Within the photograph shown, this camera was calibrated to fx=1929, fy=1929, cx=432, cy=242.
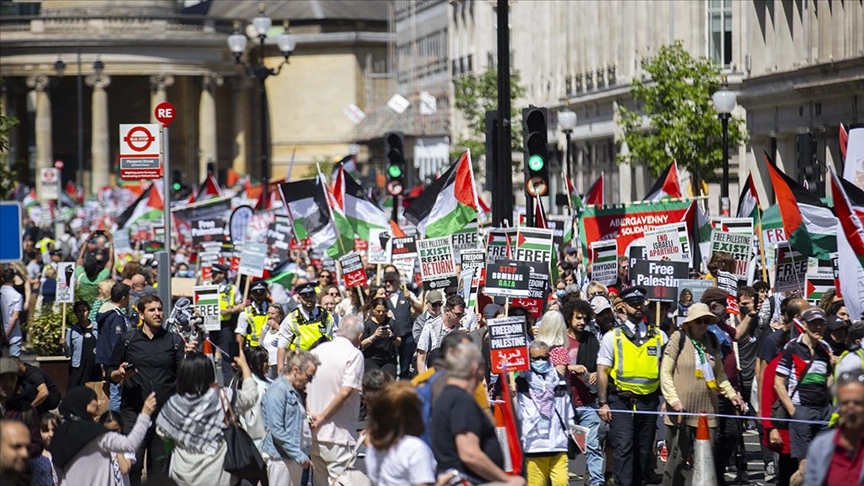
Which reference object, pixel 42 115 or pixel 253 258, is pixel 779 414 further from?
pixel 42 115

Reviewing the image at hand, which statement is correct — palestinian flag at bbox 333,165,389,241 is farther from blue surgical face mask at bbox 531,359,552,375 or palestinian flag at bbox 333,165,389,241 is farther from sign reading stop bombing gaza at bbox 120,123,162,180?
blue surgical face mask at bbox 531,359,552,375

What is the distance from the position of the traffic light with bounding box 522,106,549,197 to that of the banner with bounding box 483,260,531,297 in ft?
16.4

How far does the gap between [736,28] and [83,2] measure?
6684 cm

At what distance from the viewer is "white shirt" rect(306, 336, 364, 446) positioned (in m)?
14.2

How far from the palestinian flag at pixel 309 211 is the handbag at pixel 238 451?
16.0 meters

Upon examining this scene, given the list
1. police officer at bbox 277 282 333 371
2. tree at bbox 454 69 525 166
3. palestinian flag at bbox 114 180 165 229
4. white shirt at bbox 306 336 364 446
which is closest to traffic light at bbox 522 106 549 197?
police officer at bbox 277 282 333 371

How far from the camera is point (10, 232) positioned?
1467 cm

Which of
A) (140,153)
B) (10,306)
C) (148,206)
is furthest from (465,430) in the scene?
(148,206)

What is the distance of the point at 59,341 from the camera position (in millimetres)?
22328

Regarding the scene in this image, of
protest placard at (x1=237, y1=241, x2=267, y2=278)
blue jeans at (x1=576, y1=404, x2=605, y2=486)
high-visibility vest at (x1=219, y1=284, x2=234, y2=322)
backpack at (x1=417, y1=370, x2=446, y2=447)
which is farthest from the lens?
protest placard at (x1=237, y1=241, x2=267, y2=278)

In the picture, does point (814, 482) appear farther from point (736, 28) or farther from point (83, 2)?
point (83, 2)

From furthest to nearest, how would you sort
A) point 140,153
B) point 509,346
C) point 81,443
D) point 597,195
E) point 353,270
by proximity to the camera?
point 597,195
point 353,270
point 140,153
point 509,346
point 81,443

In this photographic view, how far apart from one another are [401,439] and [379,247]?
1626 cm

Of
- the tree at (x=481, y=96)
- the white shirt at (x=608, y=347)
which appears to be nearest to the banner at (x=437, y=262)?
the white shirt at (x=608, y=347)
